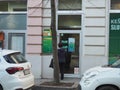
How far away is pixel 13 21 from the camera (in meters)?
19.1

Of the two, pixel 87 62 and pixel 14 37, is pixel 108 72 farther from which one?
pixel 14 37

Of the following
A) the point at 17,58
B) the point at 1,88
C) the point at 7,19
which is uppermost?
the point at 7,19

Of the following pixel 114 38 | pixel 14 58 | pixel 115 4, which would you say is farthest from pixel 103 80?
pixel 115 4

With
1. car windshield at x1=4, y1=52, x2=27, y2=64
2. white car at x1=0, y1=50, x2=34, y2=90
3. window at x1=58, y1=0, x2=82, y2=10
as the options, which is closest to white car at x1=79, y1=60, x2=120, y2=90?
white car at x1=0, y1=50, x2=34, y2=90

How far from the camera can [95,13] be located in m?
17.8

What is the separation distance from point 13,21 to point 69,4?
2891 mm

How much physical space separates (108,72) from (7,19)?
9.26 meters

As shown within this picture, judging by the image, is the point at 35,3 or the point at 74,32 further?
the point at 74,32

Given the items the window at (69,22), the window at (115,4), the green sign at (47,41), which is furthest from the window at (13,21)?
the window at (115,4)

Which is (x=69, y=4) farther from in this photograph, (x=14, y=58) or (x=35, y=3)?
(x=14, y=58)

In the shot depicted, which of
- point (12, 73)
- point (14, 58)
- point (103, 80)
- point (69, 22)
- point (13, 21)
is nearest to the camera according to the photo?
point (103, 80)

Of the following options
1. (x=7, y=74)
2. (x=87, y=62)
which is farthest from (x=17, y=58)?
(x=87, y=62)

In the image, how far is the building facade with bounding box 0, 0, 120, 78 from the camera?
1772cm

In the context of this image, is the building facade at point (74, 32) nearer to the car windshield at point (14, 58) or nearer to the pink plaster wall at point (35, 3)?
the pink plaster wall at point (35, 3)
